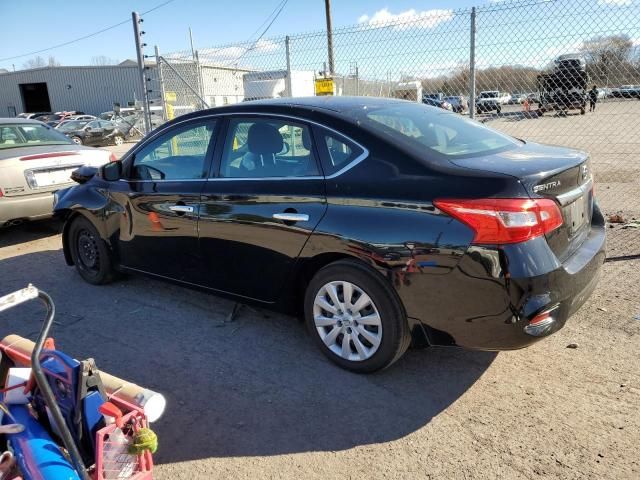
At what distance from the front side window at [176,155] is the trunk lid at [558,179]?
1.97 meters

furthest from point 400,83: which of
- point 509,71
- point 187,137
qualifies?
point 187,137

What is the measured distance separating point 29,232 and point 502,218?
7.14m

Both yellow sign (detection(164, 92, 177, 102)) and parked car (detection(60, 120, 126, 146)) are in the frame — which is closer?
yellow sign (detection(164, 92, 177, 102))

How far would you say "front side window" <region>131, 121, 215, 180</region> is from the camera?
13.0ft

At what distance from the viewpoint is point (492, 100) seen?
7473mm

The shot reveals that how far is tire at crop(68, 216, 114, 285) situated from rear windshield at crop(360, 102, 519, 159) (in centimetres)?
289

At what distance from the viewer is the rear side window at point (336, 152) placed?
3.10 metres

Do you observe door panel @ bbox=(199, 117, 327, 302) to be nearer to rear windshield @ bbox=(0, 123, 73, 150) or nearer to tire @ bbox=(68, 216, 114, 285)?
tire @ bbox=(68, 216, 114, 285)

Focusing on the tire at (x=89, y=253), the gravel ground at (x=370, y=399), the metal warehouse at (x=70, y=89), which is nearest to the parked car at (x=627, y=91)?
the gravel ground at (x=370, y=399)

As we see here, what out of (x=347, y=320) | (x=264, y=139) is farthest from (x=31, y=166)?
(x=347, y=320)

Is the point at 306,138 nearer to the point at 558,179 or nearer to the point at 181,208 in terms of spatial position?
the point at 181,208

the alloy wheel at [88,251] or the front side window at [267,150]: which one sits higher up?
the front side window at [267,150]

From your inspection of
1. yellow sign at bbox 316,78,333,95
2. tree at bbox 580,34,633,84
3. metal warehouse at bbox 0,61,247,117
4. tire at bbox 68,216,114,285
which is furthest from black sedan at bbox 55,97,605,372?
metal warehouse at bbox 0,61,247,117

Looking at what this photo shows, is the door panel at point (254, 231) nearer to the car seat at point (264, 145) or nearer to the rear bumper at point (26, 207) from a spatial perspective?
the car seat at point (264, 145)
